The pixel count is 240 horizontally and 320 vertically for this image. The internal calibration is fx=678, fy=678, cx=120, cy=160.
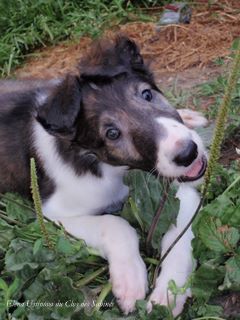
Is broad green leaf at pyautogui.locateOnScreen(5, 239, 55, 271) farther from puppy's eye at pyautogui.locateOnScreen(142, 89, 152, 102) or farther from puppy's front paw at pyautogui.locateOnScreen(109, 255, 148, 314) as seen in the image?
puppy's eye at pyautogui.locateOnScreen(142, 89, 152, 102)

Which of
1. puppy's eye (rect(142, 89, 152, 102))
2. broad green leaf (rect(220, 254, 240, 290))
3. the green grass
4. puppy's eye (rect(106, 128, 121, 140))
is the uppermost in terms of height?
puppy's eye (rect(142, 89, 152, 102))

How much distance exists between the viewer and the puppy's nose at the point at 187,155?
373cm

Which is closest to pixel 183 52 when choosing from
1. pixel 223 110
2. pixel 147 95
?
pixel 147 95

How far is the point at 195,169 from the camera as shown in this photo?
4020 millimetres

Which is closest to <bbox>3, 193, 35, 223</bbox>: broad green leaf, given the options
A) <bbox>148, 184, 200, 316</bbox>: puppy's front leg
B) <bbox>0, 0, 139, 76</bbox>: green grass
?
<bbox>148, 184, 200, 316</bbox>: puppy's front leg

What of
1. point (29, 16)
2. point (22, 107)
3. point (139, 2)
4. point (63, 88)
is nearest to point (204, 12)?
point (139, 2)

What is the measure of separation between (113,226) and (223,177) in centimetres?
87

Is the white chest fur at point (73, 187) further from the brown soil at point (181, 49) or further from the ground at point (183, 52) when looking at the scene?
the brown soil at point (181, 49)

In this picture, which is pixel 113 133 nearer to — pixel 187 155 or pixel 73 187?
pixel 187 155

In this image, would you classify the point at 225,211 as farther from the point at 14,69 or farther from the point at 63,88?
the point at 14,69

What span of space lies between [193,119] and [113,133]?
1564mm

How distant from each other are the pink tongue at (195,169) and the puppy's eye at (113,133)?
0.48 m

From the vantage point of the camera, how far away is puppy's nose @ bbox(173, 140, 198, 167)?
12.3 ft

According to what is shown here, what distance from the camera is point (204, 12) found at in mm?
7883
